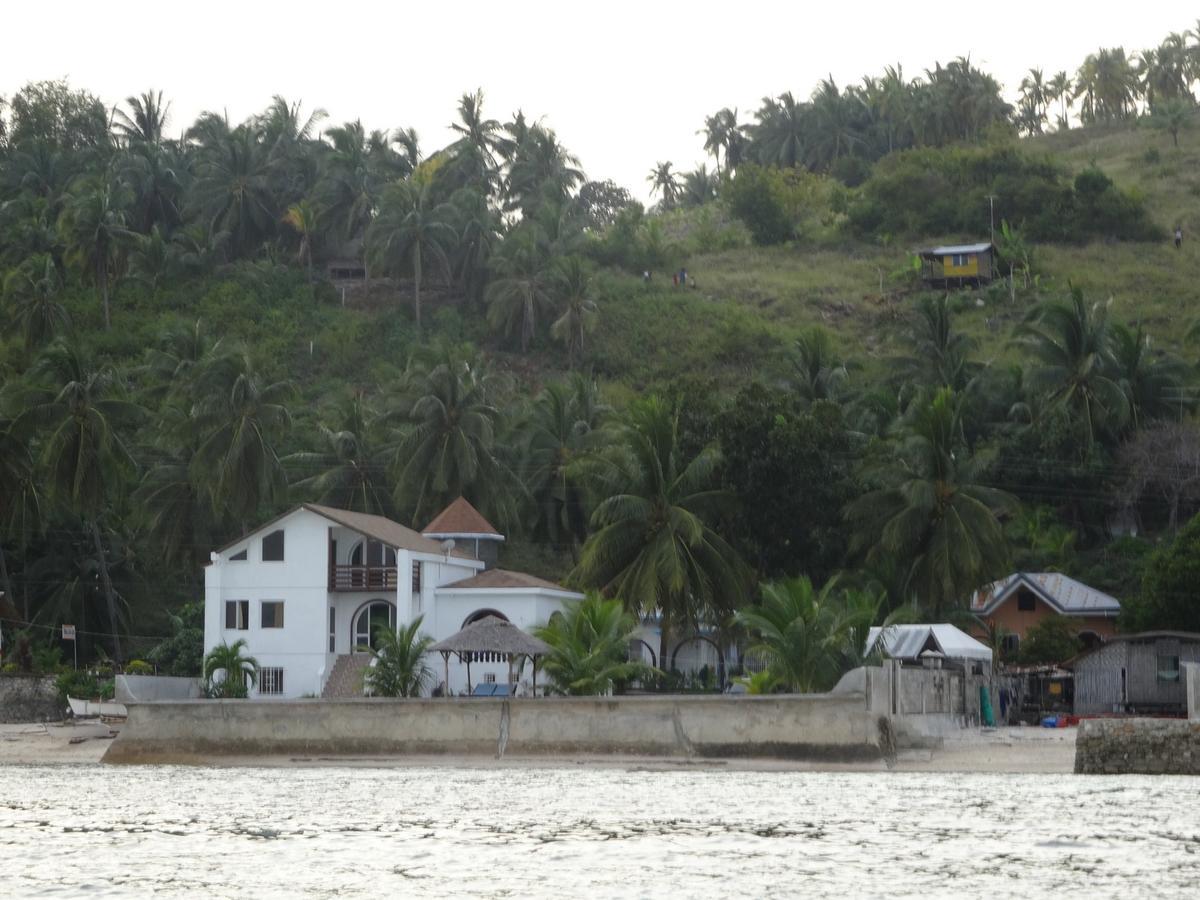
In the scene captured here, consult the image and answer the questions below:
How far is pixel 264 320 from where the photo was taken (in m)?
→ 93.8

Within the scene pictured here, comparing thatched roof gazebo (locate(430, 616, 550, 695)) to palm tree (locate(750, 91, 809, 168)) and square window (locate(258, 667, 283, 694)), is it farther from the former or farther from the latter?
palm tree (locate(750, 91, 809, 168))

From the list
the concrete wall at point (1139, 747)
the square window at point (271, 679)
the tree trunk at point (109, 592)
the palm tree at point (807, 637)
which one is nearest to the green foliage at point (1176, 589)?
the palm tree at point (807, 637)

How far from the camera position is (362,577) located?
50.3 m

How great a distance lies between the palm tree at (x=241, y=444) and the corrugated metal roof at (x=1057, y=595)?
88.9ft

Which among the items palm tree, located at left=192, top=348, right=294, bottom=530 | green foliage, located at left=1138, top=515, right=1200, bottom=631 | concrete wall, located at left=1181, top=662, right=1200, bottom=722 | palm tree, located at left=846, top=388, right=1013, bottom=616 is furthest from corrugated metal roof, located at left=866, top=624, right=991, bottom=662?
palm tree, located at left=192, top=348, right=294, bottom=530

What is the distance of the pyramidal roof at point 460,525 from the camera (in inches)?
2163

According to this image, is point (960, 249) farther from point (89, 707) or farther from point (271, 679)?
point (89, 707)

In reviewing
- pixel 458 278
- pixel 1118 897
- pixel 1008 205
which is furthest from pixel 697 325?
pixel 1118 897

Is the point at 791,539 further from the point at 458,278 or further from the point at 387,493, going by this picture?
the point at 458,278

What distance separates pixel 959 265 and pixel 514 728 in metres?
72.4

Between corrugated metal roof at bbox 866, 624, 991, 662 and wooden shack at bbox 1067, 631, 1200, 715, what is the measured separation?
166 inches

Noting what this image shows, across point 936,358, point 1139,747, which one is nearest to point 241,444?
point 936,358

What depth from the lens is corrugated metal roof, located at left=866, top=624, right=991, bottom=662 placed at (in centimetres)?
3884

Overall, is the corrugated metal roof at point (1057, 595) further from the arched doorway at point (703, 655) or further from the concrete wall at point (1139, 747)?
the concrete wall at point (1139, 747)
